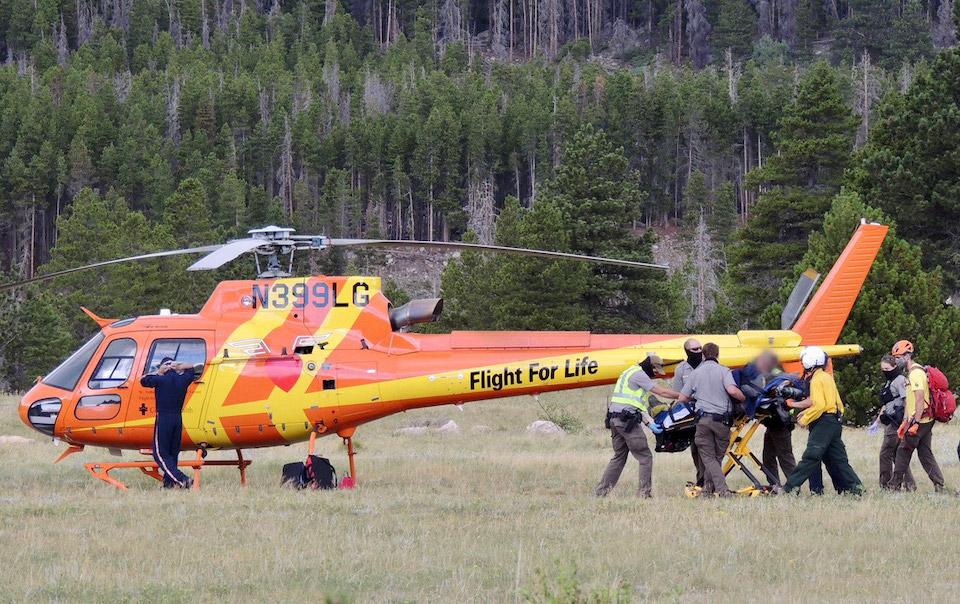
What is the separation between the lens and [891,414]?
49.8ft

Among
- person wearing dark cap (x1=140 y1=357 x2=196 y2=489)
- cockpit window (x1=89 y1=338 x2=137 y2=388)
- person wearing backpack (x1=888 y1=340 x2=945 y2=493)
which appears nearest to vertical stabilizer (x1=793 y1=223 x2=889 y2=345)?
person wearing backpack (x1=888 y1=340 x2=945 y2=493)

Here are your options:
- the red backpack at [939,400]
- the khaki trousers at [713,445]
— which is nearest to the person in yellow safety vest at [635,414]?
the khaki trousers at [713,445]

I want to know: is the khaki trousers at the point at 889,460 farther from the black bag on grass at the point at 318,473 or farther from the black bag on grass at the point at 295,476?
the black bag on grass at the point at 295,476

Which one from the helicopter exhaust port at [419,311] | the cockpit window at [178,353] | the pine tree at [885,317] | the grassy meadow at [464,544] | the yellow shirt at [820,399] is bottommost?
the pine tree at [885,317]

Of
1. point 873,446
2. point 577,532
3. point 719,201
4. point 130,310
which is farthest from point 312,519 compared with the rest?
point 719,201

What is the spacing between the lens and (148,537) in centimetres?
1183

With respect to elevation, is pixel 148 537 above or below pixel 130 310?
above

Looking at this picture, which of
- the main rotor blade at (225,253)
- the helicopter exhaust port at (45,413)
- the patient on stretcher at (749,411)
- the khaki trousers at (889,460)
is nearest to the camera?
the main rotor blade at (225,253)

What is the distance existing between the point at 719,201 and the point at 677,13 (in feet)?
229

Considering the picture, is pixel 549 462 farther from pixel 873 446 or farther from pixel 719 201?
pixel 719 201

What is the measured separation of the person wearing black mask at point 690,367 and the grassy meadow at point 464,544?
2.07 ft

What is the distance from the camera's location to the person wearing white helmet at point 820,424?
562 inches

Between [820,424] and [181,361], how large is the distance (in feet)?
25.4

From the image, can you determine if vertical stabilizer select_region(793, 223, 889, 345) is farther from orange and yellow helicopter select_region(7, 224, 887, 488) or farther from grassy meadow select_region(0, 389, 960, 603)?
grassy meadow select_region(0, 389, 960, 603)
